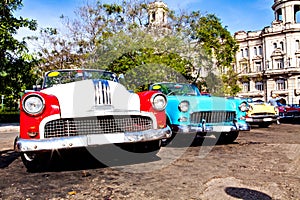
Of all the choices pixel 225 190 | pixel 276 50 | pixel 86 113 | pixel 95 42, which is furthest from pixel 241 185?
pixel 276 50

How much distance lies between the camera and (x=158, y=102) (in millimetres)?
4145

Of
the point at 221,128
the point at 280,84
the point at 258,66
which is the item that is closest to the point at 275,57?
the point at 258,66

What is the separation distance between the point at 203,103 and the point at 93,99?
2410 millimetres

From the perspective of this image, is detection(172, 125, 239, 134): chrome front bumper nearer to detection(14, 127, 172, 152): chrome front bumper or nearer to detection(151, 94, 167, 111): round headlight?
detection(151, 94, 167, 111): round headlight

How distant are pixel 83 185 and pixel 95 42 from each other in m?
14.9

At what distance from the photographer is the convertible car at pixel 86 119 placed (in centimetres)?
336

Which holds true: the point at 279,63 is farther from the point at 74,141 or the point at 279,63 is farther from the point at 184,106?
the point at 74,141

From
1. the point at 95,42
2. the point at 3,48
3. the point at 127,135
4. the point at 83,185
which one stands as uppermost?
the point at 95,42

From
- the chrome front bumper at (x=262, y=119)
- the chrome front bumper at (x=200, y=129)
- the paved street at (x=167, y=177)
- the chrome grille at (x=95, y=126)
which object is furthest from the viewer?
the chrome front bumper at (x=262, y=119)

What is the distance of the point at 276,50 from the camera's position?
4791 cm

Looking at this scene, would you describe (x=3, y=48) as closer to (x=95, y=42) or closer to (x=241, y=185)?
(x=95, y=42)

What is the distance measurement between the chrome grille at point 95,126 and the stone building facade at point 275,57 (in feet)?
142

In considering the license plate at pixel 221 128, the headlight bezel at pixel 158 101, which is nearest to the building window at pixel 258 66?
the license plate at pixel 221 128

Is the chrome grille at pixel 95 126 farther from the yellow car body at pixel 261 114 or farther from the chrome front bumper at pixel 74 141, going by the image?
the yellow car body at pixel 261 114
